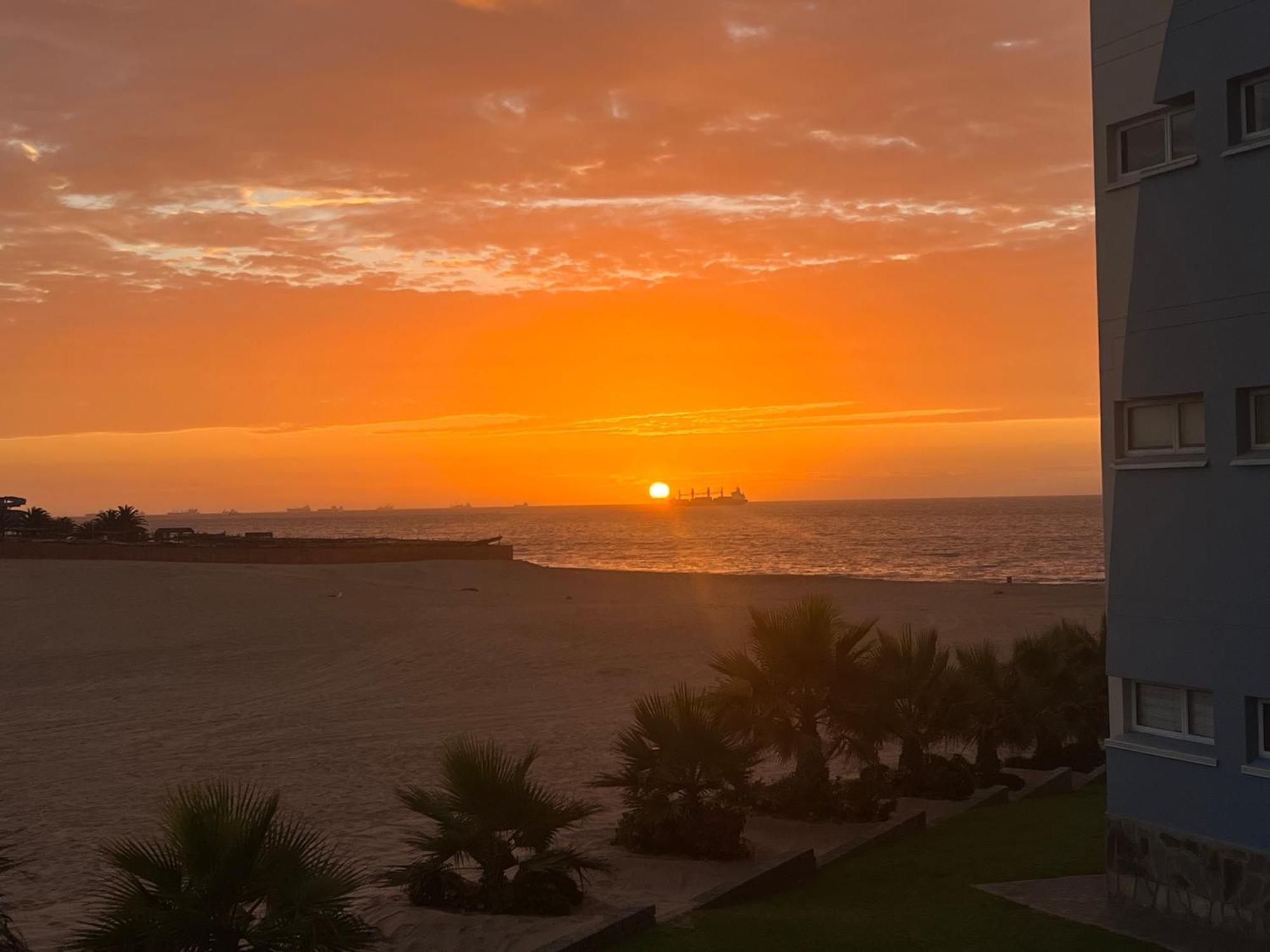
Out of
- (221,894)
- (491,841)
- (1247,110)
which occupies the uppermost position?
(1247,110)

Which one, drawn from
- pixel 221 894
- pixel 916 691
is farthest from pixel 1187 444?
pixel 221 894

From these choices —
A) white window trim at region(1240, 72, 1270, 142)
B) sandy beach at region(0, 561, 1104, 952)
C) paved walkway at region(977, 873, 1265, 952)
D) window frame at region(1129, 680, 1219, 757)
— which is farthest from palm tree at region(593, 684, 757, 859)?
white window trim at region(1240, 72, 1270, 142)

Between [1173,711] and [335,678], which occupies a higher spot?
[1173,711]

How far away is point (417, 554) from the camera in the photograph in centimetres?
6206

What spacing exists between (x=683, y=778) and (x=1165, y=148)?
7.84 meters

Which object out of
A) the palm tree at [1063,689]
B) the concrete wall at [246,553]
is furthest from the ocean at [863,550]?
the palm tree at [1063,689]

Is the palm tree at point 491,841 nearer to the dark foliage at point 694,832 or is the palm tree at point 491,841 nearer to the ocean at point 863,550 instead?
the dark foliage at point 694,832

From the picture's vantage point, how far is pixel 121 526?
6681cm

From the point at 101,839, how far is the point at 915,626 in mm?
30184

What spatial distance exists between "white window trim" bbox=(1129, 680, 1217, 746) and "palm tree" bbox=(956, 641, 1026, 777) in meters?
6.29

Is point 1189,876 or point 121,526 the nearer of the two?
point 1189,876

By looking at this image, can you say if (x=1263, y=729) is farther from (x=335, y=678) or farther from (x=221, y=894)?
(x=335, y=678)

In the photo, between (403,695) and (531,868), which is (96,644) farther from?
(531,868)

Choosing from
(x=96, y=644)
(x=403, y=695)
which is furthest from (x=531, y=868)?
(x=96, y=644)
